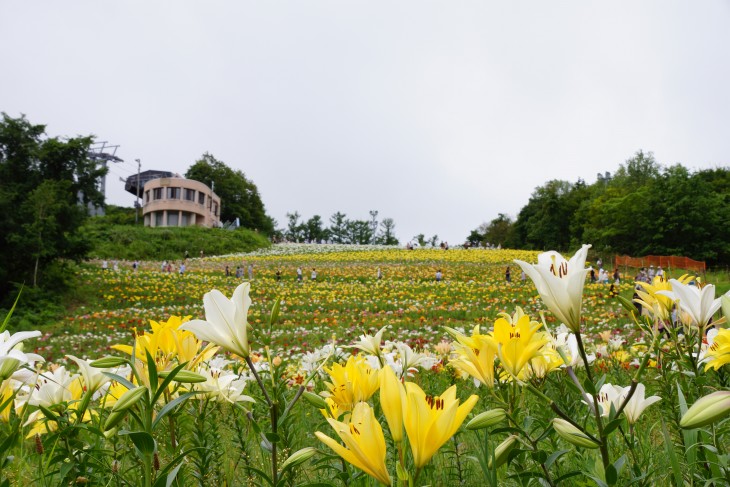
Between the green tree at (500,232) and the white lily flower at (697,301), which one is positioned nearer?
the white lily flower at (697,301)

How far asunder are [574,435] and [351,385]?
47 cm

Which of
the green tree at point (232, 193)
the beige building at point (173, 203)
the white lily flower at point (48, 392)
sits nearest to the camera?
the white lily flower at point (48, 392)

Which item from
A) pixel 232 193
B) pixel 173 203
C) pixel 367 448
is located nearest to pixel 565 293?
pixel 367 448

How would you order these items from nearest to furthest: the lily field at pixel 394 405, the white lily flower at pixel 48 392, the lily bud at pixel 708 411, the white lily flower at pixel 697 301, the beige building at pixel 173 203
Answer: the lily bud at pixel 708 411, the lily field at pixel 394 405, the white lily flower at pixel 697 301, the white lily flower at pixel 48 392, the beige building at pixel 173 203

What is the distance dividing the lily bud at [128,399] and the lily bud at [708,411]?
76 centimetres

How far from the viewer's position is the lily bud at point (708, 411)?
0.56 meters

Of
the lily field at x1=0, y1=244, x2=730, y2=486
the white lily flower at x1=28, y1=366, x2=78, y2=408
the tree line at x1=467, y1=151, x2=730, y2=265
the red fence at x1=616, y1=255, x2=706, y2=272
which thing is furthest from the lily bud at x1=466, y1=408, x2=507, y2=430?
the tree line at x1=467, y1=151, x2=730, y2=265

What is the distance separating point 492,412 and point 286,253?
1431 inches

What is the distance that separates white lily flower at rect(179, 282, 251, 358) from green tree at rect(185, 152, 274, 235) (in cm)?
5660

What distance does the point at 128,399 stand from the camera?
2.46 ft

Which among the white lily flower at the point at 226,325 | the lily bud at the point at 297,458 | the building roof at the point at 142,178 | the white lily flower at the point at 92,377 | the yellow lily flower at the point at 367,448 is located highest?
the building roof at the point at 142,178

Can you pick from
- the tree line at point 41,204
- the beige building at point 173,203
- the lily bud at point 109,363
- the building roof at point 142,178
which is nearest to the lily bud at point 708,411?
the lily bud at point 109,363

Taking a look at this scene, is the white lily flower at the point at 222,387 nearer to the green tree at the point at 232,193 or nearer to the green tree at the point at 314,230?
the green tree at the point at 232,193

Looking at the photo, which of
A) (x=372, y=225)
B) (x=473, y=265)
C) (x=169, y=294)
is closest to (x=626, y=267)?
(x=473, y=265)
